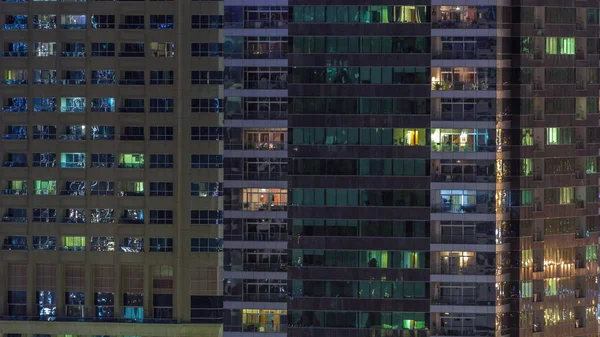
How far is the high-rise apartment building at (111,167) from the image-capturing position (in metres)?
162

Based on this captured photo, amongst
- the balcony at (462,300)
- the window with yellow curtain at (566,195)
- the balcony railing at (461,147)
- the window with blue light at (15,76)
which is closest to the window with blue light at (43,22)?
the window with blue light at (15,76)

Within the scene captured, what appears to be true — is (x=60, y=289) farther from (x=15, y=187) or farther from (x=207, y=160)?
(x=207, y=160)

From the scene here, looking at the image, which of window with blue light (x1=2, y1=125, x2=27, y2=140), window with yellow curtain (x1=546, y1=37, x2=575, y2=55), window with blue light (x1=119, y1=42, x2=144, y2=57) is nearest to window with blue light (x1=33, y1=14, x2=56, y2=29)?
window with blue light (x1=119, y1=42, x2=144, y2=57)

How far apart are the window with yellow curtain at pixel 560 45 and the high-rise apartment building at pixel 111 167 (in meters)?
29.7

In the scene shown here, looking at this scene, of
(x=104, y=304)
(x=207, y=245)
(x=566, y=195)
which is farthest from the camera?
(x=104, y=304)

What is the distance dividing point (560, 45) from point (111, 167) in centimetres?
4260

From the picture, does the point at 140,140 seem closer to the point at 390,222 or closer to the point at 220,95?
the point at 220,95

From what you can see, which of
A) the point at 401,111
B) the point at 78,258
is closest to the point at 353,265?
the point at 401,111

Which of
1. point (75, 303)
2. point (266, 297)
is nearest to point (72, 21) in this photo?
point (75, 303)

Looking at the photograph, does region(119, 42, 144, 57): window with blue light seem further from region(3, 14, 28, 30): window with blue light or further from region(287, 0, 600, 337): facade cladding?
region(287, 0, 600, 337): facade cladding

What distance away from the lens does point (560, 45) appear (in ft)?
523

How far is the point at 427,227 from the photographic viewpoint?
516 ft

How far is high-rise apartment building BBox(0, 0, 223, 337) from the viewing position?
16188 centimetres

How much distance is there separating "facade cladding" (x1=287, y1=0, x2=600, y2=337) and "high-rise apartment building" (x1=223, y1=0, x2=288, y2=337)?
1.35m
